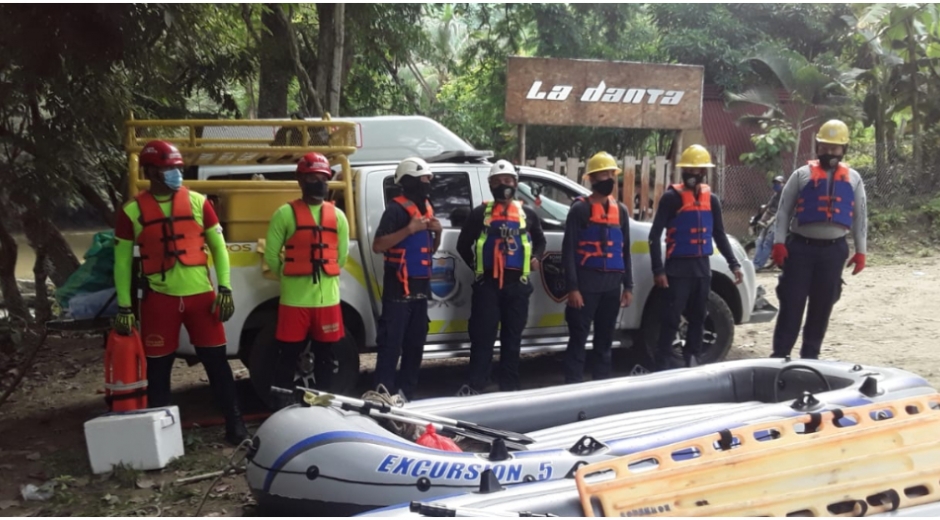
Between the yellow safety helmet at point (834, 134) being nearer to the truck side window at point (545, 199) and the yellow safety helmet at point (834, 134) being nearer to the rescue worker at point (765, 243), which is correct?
the truck side window at point (545, 199)

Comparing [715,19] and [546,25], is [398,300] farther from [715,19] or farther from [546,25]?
[715,19]

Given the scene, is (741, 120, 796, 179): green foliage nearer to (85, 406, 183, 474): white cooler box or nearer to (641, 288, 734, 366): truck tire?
(641, 288, 734, 366): truck tire

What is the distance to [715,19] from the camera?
59.2ft

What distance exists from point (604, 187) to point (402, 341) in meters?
1.92

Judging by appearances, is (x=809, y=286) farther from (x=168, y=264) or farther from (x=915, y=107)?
(x=915, y=107)

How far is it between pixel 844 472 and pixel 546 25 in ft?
46.0

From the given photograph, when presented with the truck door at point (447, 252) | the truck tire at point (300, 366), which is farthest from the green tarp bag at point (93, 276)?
the truck door at point (447, 252)

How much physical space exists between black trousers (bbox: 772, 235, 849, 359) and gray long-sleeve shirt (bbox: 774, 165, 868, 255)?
Answer: 72mm

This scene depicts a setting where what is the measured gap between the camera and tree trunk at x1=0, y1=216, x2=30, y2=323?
8828 mm

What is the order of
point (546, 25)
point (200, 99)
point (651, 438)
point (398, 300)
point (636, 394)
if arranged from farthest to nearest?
point (546, 25), point (200, 99), point (398, 300), point (636, 394), point (651, 438)

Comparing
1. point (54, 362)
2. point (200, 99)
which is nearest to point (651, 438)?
point (54, 362)

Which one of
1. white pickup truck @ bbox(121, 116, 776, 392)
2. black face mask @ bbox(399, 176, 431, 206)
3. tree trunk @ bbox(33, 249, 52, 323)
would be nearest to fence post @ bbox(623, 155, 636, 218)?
white pickup truck @ bbox(121, 116, 776, 392)

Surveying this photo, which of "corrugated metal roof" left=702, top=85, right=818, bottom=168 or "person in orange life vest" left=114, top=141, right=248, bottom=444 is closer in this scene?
"person in orange life vest" left=114, top=141, right=248, bottom=444

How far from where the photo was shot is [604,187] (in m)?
6.44
